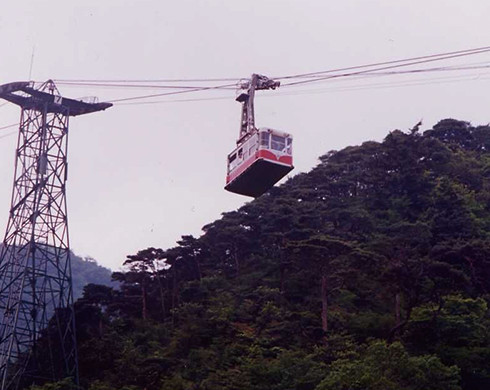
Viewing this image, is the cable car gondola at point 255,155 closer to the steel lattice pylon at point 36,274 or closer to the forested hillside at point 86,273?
the steel lattice pylon at point 36,274

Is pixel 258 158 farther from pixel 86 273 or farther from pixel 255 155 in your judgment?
pixel 86 273

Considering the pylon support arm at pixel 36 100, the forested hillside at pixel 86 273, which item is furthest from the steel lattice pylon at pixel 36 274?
the forested hillside at pixel 86 273

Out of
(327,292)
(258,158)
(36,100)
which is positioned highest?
(36,100)

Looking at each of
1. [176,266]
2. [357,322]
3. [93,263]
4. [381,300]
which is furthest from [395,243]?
[93,263]

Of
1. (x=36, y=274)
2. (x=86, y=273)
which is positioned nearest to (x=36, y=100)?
(x=36, y=274)

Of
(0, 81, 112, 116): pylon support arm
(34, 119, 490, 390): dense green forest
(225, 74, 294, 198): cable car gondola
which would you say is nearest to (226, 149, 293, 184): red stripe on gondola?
(225, 74, 294, 198): cable car gondola

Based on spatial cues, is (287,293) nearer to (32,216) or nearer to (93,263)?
(32,216)
